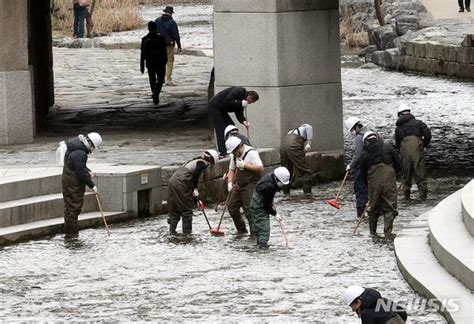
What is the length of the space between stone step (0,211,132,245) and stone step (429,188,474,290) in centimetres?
538

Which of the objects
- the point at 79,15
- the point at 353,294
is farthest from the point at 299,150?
the point at 79,15

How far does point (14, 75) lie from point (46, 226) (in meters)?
6.38

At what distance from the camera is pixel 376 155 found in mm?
21906

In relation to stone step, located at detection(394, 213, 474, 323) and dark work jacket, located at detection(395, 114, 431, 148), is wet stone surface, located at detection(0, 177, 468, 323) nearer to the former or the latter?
stone step, located at detection(394, 213, 474, 323)

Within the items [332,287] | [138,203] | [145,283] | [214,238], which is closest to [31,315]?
[145,283]

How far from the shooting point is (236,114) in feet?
87.5

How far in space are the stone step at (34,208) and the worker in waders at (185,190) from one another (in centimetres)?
180

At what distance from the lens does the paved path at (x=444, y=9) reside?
51419 mm

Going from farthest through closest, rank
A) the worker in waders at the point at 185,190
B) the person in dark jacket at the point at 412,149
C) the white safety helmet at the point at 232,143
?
1. the person in dark jacket at the point at 412,149
2. the worker in waders at the point at 185,190
3. the white safety helmet at the point at 232,143

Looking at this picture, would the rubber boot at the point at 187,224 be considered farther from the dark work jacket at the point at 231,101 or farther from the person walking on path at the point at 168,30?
the person walking on path at the point at 168,30

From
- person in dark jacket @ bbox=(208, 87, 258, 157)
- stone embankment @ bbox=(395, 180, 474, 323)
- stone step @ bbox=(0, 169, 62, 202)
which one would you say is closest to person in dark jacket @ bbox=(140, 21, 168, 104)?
person in dark jacket @ bbox=(208, 87, 258, 157)

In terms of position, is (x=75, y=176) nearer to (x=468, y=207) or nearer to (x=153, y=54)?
(x=468, y=207)

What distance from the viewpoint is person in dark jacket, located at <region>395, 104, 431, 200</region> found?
1004 inches

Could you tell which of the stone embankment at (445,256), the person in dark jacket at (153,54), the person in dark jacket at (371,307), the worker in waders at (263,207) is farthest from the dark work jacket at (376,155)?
the person in dark jacket at (153,54)
